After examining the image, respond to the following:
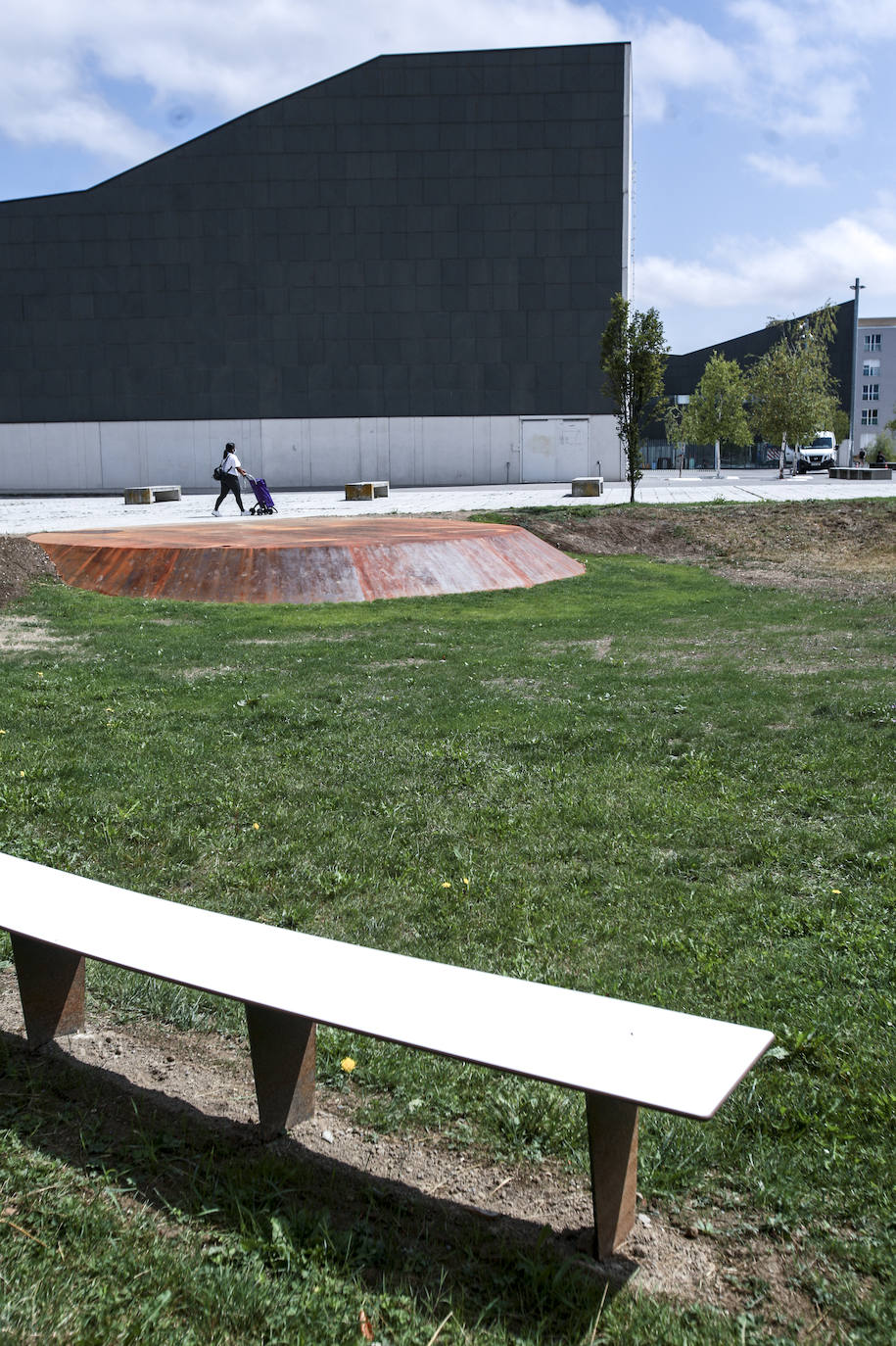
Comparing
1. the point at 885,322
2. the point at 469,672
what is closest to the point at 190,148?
the point at 469,672

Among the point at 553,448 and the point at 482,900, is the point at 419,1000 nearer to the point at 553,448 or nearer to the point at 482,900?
the point at 482,900

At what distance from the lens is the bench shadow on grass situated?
260cm

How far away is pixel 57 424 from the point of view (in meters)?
50.1

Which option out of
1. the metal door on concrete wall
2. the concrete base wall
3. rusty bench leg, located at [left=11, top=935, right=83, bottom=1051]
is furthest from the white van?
rusty bench leg, located at [left=11, top=935, right=83, bottom=1051]

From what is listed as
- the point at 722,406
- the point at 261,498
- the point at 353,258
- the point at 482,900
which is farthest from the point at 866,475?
the point at 482,900

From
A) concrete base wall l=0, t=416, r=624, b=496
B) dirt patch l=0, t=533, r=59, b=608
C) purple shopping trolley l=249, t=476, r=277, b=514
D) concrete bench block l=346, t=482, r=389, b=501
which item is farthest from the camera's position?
concrete base wall l=0, t=416, r=624, b=496

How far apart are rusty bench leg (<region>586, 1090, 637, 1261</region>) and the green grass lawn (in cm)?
13

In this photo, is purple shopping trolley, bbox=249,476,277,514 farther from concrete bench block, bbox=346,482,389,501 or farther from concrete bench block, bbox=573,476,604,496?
concrete bench block, bbox=573,476,604,496

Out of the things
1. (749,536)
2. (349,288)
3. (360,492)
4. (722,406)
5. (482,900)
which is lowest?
(749,536)

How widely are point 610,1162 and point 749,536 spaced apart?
72.1 feet

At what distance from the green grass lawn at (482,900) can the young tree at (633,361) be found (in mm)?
19055

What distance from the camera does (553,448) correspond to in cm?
4897

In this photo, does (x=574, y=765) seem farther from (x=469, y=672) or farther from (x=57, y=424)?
(x=57, y=424)

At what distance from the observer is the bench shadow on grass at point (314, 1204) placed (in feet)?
8.52
